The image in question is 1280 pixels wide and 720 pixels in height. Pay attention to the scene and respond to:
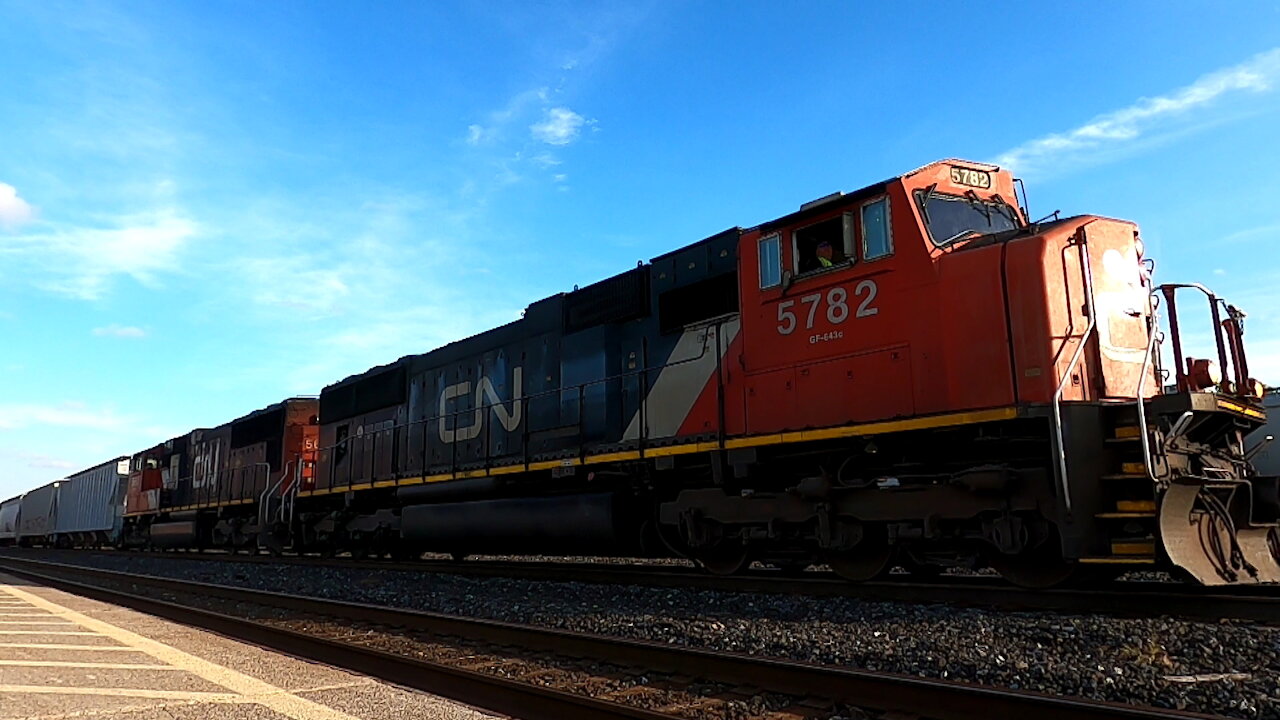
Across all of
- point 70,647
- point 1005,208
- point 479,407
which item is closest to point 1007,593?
point 1005,208

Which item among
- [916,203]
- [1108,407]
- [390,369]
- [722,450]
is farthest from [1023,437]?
[390,369]

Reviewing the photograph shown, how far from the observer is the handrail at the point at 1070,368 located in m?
5.65

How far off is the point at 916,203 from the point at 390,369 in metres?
10.7

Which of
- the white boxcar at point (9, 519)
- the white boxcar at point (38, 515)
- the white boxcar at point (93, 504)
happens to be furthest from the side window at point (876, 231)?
the white boxcar at point (9, 519)

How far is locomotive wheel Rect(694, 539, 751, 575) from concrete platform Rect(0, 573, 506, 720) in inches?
155

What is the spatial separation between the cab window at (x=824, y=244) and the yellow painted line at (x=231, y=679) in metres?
5.32

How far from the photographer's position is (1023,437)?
618 centimetres

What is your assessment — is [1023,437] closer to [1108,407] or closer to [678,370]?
[1108,407]

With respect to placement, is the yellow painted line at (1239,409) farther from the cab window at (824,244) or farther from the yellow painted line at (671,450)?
the yellow painted line at (671,450)

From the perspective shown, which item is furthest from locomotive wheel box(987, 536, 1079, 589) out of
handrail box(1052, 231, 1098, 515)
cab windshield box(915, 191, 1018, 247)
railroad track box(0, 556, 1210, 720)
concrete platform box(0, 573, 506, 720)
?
concrete platform box(0, 573, 506, 720)

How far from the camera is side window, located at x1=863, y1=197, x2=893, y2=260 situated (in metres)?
7.14

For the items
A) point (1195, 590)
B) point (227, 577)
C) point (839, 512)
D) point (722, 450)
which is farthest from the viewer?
point (227, 577)

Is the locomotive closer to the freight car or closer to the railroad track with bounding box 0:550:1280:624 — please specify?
the railroad track with bounding box 0:550:1280:624

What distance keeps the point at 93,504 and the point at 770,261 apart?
31.0 m
